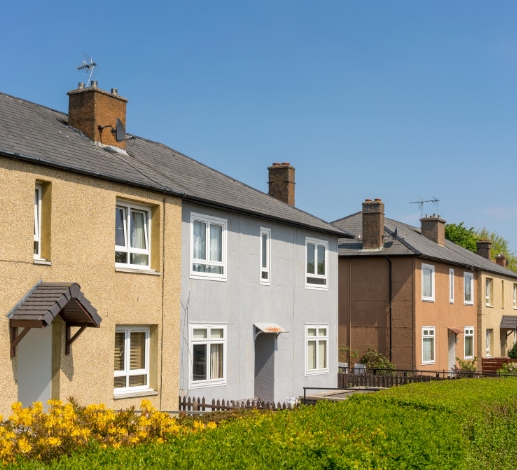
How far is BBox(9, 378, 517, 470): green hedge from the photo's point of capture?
7613 millimetres

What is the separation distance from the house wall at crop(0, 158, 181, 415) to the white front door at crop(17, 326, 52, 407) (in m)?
0.16

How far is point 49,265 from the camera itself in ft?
52.5

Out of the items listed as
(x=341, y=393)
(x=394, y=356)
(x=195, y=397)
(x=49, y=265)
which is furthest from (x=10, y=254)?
(x=394, y=356)

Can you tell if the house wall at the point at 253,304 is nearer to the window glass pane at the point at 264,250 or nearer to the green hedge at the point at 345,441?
the window glass pane at the point at 264,250

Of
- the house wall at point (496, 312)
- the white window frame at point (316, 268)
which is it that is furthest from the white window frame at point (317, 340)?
the house wall at point (496, 312)

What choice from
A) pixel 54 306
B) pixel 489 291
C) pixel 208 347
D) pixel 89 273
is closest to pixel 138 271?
pixel 89 273

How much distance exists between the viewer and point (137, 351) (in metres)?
18.7

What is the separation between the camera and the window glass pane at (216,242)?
71.5 feet

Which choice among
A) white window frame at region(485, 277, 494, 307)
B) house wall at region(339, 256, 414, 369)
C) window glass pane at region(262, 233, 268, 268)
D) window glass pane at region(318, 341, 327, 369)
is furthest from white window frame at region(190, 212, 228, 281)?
white window frame at region(485, 277, 494, 307)

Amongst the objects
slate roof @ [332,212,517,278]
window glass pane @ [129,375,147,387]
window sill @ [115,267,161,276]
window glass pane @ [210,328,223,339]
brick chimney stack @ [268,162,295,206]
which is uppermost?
brick chimney stack @ [268,162,295,206]

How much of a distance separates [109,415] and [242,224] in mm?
13284

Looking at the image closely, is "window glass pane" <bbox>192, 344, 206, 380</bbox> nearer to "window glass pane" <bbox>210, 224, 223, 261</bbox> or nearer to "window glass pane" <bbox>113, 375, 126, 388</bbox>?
"window glass pane" <bbox>210, 224, 223, 261</bbox>

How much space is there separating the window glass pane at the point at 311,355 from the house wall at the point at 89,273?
330 inches

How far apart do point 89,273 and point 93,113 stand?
16.9ft
